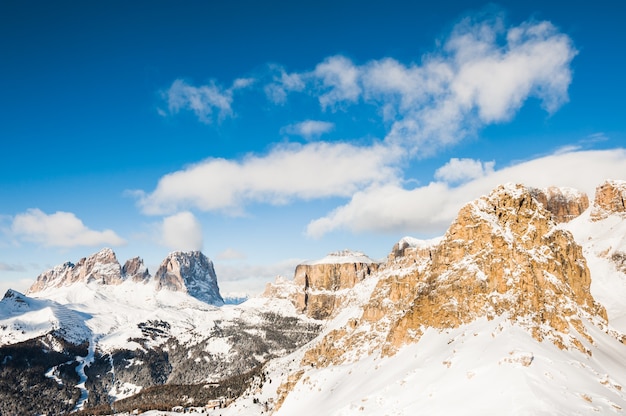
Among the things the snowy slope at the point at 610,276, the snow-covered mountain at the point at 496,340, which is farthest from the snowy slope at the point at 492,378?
the snowy slope at the point at 610,276

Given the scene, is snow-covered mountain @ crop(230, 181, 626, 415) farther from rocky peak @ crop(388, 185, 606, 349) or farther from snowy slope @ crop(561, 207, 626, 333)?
snowy slope @ crop(561, 207, 626, 333)

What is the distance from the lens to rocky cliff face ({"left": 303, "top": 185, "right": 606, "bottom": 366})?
3159 inches

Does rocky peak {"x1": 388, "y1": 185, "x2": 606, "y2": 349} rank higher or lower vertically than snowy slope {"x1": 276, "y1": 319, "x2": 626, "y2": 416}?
higher

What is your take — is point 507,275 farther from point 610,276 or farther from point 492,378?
point 610,276

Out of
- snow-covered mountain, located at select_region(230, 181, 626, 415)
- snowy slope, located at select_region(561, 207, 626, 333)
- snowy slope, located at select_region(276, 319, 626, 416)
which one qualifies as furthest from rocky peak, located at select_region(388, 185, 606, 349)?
snowy slope, located at select_region(561, 207, 626, 333)

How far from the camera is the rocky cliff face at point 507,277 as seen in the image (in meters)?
80.2

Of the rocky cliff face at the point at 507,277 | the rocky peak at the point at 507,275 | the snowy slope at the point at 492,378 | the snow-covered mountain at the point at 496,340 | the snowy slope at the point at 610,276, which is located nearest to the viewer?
the snowy slope at the point at 492,378

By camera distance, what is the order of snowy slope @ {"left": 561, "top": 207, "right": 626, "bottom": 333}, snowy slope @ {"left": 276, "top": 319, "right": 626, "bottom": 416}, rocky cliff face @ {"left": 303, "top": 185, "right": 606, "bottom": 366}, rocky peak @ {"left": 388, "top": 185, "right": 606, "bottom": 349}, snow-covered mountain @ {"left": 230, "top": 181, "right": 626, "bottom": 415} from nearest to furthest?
snowy slope @ {"left": 276, "top": 319, "right": 626, "bottom": 416}
snow-covered mountain @ {"left": 230, "top": 181, "right": 626, "bottom": 415}
rocky cliff face @ {"left": 303, "top": 185, "right": 606, "bottom": 366}
rocky peak @ {"left": 388, "top": 185, "right": 606, "bottom": 349}
snowy slope @ {"left": 561, "top": 207, "right": 626, "bottom": 333}

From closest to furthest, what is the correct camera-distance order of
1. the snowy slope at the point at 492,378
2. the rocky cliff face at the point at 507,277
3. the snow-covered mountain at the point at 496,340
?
the snowy slope at the point at 492,378 < the snow-covered mountain at the point at 496,340 < the rocky cliff face at the point at 507,277

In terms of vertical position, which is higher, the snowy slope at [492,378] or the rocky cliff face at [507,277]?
the rocky cliff face at [507,277]

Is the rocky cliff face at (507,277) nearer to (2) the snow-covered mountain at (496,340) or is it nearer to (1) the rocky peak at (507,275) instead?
(1) the rocky peak at (507,275)

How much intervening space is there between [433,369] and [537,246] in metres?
41.1

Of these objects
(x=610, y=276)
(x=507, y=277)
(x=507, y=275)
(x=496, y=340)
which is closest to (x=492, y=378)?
(x=496, y=340)

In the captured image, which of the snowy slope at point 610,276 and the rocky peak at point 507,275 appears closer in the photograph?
the rocky peak at point 507,275
